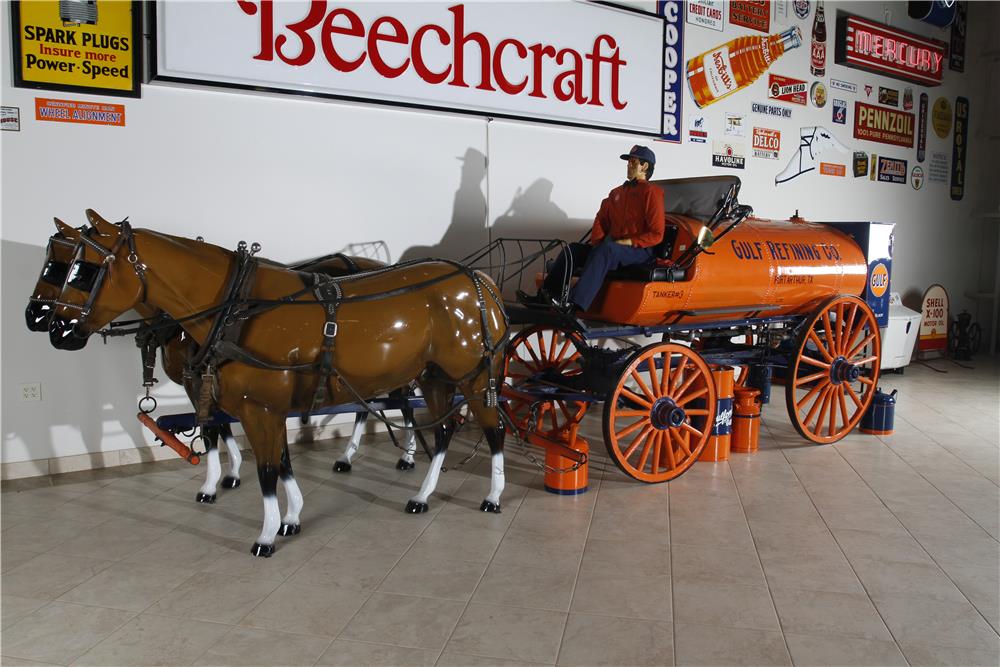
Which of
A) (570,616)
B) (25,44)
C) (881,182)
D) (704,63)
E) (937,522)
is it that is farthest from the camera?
(881,182)

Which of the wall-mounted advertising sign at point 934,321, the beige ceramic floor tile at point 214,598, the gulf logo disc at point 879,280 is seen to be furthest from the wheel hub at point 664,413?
the wall-mounted advertising sign at point 934,321

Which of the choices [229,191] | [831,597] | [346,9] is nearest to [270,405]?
[229,191]

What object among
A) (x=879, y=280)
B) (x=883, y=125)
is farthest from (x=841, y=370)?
(x=883, y=125)

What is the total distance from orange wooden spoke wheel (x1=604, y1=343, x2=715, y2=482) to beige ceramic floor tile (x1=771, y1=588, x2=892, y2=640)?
143cm

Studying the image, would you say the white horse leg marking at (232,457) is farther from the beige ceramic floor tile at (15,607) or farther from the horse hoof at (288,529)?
the beige ceramic floor tile at (15,607)

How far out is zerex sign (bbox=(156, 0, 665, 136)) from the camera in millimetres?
5066

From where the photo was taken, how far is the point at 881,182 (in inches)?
378

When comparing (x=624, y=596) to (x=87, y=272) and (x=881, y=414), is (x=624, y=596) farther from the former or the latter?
(x=881, y=414)

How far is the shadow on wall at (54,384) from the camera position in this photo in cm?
471

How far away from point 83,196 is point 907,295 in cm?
959

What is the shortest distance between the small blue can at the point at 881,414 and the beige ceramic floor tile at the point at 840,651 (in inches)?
141

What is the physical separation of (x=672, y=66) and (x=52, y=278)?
592 cm

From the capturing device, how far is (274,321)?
11.8 ft

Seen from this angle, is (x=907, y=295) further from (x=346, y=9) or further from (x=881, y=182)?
(x=346, y=9)
